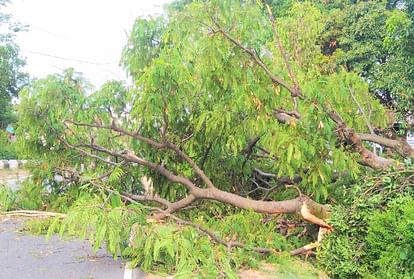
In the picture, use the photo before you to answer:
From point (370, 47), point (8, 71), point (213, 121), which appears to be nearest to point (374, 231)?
point (213, 121)

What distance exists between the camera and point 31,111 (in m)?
7.32

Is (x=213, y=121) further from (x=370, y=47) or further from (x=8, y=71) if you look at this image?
(x=8, y=71)

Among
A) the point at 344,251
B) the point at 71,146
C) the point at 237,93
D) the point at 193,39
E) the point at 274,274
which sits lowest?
the point at 274,274

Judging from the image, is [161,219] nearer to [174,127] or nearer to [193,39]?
[174,127]

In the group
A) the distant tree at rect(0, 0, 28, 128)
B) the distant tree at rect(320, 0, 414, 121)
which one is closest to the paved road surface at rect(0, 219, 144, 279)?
the distant tree at rect(320, 0, 414, 121)

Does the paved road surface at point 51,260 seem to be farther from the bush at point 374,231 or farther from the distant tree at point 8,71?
the distant tree at point 8,71

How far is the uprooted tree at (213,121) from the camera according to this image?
5961 mm

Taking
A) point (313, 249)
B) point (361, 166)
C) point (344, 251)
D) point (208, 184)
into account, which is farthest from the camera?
point (208, 184)

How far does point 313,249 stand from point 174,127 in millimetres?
2725

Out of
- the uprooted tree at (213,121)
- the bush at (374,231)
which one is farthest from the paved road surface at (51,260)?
the bush at (374,231)

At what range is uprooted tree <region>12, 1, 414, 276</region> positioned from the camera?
5.96 meters

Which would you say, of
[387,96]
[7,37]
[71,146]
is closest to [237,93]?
[71,146]

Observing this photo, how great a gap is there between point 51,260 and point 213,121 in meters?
2.73

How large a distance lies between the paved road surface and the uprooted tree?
0.91 m
